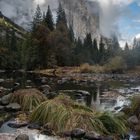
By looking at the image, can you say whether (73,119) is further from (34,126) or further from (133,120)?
(133,120)

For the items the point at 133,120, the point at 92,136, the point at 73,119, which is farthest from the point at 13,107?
the point at 92,136

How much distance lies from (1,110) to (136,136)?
27.2ft

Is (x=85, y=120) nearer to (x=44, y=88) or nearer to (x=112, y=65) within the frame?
(x=44, y=88)

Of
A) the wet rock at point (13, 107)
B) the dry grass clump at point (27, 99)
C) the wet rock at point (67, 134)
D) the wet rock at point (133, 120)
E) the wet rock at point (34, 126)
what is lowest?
the wet rock at point (67, 134)

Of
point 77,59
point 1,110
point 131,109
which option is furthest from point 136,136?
point 77,59

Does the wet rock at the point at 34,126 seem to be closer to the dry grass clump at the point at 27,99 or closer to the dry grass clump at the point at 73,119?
the dry grass clump at the point at 73,119

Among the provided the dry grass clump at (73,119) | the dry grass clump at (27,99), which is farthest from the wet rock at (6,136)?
the dry grass clump at (27,99)

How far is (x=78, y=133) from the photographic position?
1545cm

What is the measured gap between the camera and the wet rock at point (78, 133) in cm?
1538

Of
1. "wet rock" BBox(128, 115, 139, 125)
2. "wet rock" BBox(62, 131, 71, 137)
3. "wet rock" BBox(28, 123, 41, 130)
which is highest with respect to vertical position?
"wet rock" BBox(128, 115, 139, 125)

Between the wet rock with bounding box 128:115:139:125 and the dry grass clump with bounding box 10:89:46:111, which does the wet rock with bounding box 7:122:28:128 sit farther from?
the wet rock with bounding box 128:115:139:125

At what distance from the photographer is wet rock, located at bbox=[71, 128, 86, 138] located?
606 inches

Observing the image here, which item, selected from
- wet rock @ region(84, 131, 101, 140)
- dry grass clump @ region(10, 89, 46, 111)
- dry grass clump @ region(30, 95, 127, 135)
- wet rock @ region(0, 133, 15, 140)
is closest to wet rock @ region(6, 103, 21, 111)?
dry grass clump @ region(10, 89, 46, 111)

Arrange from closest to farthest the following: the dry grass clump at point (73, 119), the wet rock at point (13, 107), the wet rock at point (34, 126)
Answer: the dry grass clump at point (73, 119) < the wet rock at point (34, 126) < the wet rock at point (13, 107)
